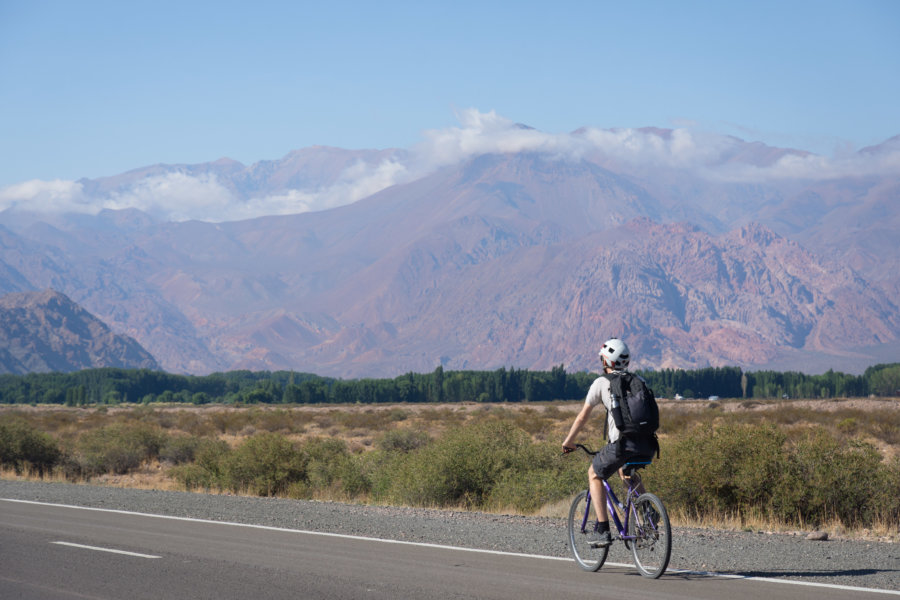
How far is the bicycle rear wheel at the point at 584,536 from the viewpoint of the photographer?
10625 millimetres

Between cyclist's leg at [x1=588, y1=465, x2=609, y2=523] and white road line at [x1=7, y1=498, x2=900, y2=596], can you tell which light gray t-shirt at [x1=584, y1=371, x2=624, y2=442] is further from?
white road line at [x1=7, y1=498, x2=900, y2=596]

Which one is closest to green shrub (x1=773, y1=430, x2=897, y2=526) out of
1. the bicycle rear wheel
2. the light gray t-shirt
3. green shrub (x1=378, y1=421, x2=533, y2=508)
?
the bicycle rear wheel

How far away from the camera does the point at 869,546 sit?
1289cm

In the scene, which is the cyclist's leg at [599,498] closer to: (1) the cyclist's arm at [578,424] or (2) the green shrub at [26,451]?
(1) the cyclist's arm at [578,424]

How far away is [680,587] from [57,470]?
92.7 ft

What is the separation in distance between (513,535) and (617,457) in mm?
4320

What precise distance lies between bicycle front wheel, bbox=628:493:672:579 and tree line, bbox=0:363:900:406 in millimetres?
144173

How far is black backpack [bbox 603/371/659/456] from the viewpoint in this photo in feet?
32.2

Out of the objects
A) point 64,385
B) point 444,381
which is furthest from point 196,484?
point 64,385

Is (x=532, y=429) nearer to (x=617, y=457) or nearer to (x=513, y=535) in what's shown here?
(x=513, y=535)

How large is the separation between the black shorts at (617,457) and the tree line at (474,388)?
144m

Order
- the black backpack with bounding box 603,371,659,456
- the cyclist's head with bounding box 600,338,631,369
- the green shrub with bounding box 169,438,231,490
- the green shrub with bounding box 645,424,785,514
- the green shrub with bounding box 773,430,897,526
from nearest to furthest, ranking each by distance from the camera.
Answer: the black backpack with bounding box 603,371,659,456 < the cyclist's head with bounding box 600,338,631,369 < the green shrub with bounding box 773,430,897,526 < the green shrub with bounding box 645,424,785,514 < the green shrub with bounding box 169,438,231,490

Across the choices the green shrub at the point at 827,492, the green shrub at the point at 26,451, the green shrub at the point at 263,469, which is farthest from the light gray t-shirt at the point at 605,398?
the green shrub at the point at 26,451

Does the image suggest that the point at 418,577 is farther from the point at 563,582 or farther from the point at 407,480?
the point at 407,480
